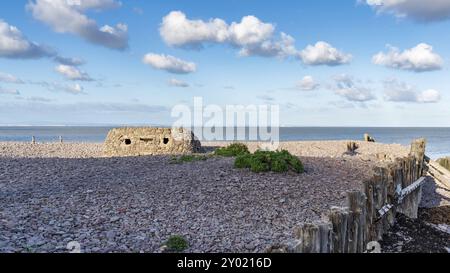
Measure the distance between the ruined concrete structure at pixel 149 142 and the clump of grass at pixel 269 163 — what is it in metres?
8.98

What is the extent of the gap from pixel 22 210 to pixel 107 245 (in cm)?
266

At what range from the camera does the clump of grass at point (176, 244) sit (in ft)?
20.1

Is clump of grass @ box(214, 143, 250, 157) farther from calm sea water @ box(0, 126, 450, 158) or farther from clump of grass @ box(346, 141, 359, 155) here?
calm sea water @ box(0, 126, 450, 158)

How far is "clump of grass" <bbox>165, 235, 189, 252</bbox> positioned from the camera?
6.14m

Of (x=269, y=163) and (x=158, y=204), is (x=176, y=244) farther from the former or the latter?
(x=269, y=163)

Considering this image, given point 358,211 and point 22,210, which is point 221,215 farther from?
point 22,210

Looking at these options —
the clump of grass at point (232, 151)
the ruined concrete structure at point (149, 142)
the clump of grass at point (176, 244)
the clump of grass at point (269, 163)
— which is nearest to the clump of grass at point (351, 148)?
the ruined concrete structure at point (149, 142)

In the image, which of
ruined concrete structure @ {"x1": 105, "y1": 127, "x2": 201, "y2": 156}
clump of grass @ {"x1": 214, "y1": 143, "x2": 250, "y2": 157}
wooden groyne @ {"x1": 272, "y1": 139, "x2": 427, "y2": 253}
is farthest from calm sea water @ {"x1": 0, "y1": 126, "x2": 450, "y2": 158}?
wooden groyne @ {"x1": 272, "y1": 139, "x2": 427, "y2": 253}

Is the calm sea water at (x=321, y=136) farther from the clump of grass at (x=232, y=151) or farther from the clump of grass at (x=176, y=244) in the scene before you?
the clump of grass at (x=176, y=244)

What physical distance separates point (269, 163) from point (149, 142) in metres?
10.9

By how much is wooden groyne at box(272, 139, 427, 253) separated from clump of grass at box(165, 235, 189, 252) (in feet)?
6.09

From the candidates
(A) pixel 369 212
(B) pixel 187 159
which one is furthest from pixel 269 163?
(A) pixel 369 212
